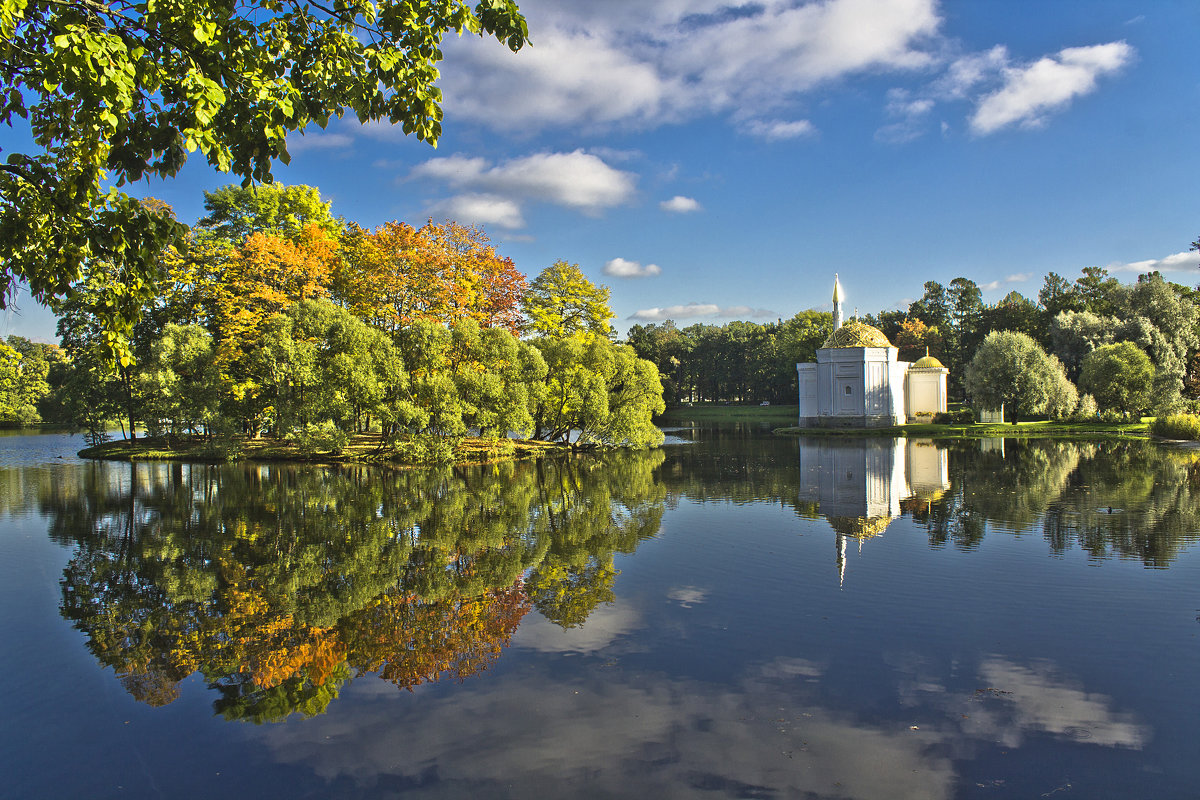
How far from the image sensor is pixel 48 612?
9336 mm

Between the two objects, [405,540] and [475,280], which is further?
[475,280]

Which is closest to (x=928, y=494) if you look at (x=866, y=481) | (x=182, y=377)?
(x=866, y=481)

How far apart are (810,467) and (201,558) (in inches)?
832

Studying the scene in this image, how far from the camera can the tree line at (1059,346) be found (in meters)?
A: 47.6

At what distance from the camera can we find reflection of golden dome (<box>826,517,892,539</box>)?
44.0ft

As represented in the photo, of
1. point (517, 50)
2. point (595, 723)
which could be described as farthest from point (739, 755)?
point (517, 50)

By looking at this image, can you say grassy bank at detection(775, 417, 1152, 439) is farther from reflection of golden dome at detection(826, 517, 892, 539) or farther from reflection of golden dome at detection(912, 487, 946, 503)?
reflection of golden dome at detection(826, 517, 892, 539)

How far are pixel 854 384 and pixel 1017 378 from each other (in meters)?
10.6

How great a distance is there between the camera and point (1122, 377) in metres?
45.9

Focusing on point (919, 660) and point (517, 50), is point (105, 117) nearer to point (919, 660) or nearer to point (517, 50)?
point (517, 50)

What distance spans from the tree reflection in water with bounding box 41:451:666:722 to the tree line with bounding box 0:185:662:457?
8783 mm

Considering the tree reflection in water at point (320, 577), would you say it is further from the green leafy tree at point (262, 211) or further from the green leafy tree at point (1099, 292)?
the green leafy tree at point (1099, 292)

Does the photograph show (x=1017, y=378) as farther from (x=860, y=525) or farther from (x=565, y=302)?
(x=860, y=525)

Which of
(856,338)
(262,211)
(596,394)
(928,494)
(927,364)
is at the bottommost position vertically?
(928,494)
